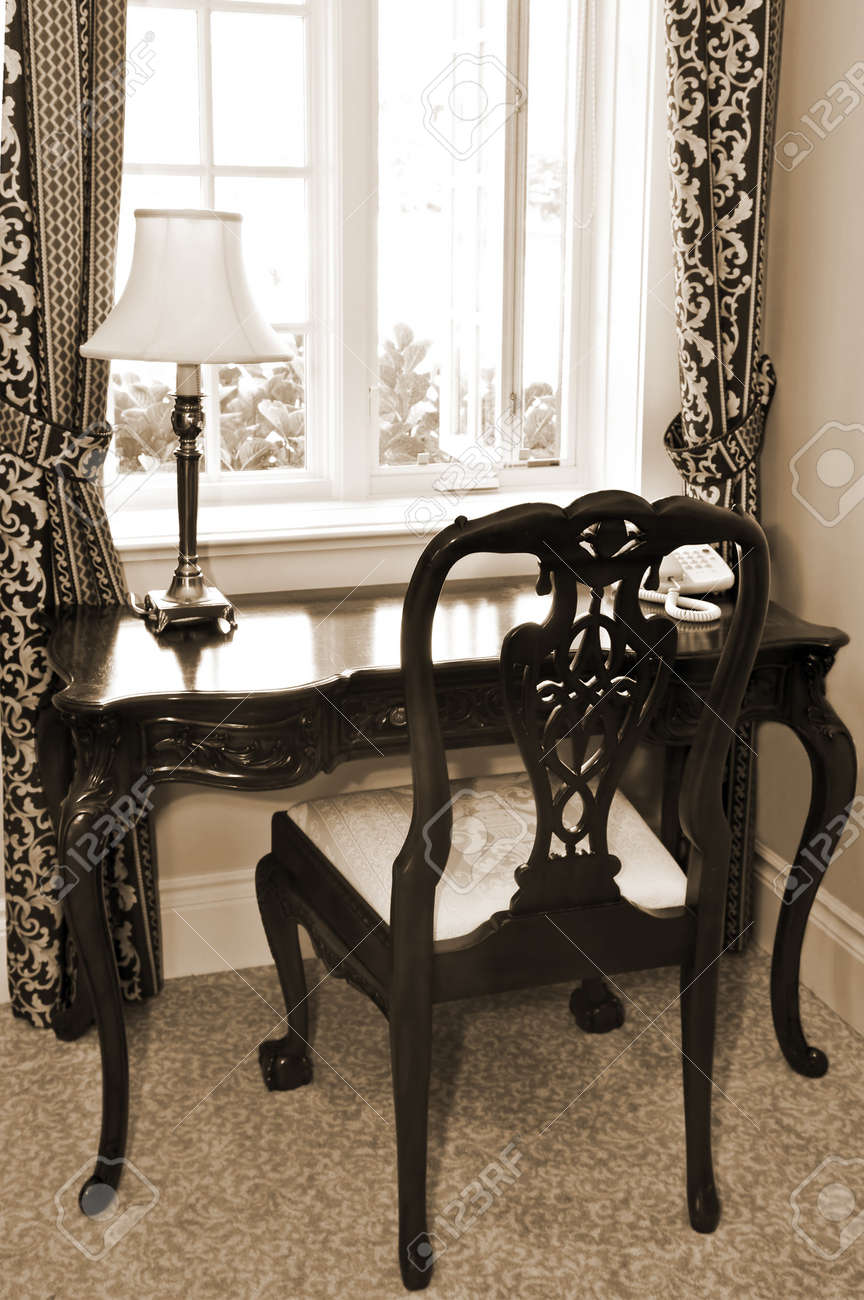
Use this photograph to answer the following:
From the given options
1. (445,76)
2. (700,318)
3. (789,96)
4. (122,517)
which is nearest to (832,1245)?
(700,318)

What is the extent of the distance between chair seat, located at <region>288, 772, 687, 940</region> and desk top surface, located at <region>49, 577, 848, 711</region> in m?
0.23

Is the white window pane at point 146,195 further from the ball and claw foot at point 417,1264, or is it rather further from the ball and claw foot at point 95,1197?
the ball and claw foot at point 417,1264

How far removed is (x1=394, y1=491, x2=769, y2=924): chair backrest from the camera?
4.60 feet

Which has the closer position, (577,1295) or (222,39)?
(577,1295)

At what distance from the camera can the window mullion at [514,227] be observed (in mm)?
2445

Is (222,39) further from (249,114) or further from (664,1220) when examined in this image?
(664,1220)

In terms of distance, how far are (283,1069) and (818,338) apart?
63.3 inches

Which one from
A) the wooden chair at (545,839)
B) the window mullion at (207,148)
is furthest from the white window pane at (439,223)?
the wooden chair at (545,839)

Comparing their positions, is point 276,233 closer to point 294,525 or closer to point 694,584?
point 294,525

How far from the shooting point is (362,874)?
5.85 feet

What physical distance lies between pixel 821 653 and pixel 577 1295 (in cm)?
101

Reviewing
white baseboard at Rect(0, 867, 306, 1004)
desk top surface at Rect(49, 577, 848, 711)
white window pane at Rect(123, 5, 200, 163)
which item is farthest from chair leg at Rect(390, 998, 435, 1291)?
white window pane at Rect(123, 5, 200, 163)

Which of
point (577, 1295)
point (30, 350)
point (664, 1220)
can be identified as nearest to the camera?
point (577, 1295)

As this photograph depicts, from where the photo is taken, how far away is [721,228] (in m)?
2.26
